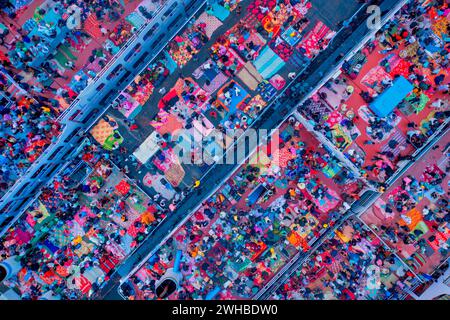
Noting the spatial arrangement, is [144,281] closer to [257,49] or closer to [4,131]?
[4,131]

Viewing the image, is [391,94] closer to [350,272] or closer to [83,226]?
[350,272]

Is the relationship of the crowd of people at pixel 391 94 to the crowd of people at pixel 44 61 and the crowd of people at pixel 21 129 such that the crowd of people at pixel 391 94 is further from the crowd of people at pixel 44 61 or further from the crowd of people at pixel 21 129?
the crowd of people at pixel 21 129

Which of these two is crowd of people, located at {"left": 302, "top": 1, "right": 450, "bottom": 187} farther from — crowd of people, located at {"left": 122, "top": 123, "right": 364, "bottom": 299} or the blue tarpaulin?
crowd of people, located at {"left": 122, "top": 123, "right": 364, "bottom": 299}

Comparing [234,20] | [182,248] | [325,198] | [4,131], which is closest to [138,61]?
[234,20]

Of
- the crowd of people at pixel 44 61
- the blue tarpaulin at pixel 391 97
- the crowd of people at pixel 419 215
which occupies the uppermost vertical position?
the blue tarpaulin at pixel 391 97

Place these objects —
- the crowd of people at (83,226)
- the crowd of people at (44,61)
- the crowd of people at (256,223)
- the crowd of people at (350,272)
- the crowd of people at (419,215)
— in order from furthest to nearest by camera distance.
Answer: the crowd of people at (83,226) < the crowd of people at (256,223) < the crowd of people at (350,272) < the crowd of people at (44,61) < the crowd of people at (419,215)

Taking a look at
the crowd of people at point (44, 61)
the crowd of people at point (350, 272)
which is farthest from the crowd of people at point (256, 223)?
the crowd of people at point (44, 61)

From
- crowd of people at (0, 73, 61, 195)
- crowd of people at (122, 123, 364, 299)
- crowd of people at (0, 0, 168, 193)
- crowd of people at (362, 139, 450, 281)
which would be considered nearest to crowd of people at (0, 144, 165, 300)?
crowd of people at (0, 73, 61, 195)

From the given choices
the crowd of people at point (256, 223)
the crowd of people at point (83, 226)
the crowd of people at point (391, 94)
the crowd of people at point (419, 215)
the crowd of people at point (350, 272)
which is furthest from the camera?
the crowd of people at point (83, 226)

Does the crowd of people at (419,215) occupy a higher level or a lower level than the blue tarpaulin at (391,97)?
lower

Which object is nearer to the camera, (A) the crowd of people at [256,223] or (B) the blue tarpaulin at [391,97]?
(B) the blue tarpaulin at [391,97]
